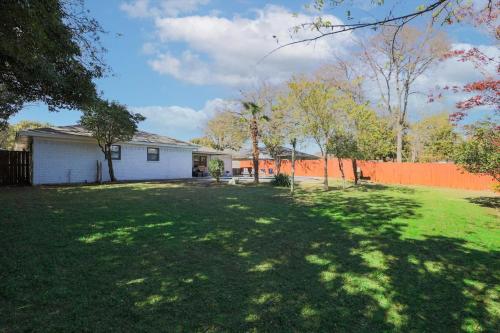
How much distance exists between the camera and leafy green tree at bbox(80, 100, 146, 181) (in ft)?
55.8

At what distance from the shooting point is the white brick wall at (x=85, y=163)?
1712 cm

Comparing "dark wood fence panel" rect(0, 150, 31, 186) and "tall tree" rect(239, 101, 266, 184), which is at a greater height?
"tall tree" rect(239, 101, 266, 184)

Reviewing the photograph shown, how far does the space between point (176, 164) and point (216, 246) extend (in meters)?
20.1

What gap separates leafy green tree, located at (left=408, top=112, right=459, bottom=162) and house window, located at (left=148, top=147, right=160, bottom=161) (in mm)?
29822

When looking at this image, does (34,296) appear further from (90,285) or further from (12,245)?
(12,245)

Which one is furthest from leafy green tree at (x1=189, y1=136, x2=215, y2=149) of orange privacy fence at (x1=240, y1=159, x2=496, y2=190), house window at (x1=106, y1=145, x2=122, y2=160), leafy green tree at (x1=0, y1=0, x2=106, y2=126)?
leafy green tree at (x1=0, y1=0, x2=106, y2=126)

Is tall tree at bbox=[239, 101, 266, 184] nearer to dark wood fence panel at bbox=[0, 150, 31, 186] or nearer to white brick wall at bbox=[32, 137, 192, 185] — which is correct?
white brick wall at bbox=[32, 137, 192, 185]

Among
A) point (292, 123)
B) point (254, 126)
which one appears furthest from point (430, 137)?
point (254, 126)

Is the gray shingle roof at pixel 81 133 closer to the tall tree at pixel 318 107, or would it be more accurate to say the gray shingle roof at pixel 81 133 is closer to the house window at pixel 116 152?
the house window at pixel 116 152

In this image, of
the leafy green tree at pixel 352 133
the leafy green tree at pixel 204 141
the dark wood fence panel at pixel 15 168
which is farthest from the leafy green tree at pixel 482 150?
the leafy green tree at pixel 204 141

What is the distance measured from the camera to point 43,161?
17.1 metres

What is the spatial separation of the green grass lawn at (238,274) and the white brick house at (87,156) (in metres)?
10.3

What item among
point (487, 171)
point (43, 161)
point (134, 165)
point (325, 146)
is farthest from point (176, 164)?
point (487, 171)

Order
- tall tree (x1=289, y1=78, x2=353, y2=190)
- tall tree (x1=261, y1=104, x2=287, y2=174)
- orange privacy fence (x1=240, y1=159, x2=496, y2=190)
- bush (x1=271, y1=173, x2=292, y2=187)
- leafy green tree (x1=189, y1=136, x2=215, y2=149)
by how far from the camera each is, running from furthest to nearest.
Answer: leafy green tree (x1=189, y1=136, x2=215, y2=149)
tall tree (x1=261, y1=104, x2=287, y2=174)
orange privacy fence (x1=240, y1=159, x2=496, y2=190)
bush (x1=271, y1=173, x2=292, y2=187)
tall tree (x1=289, y1=78, x2=353, y2=190)
